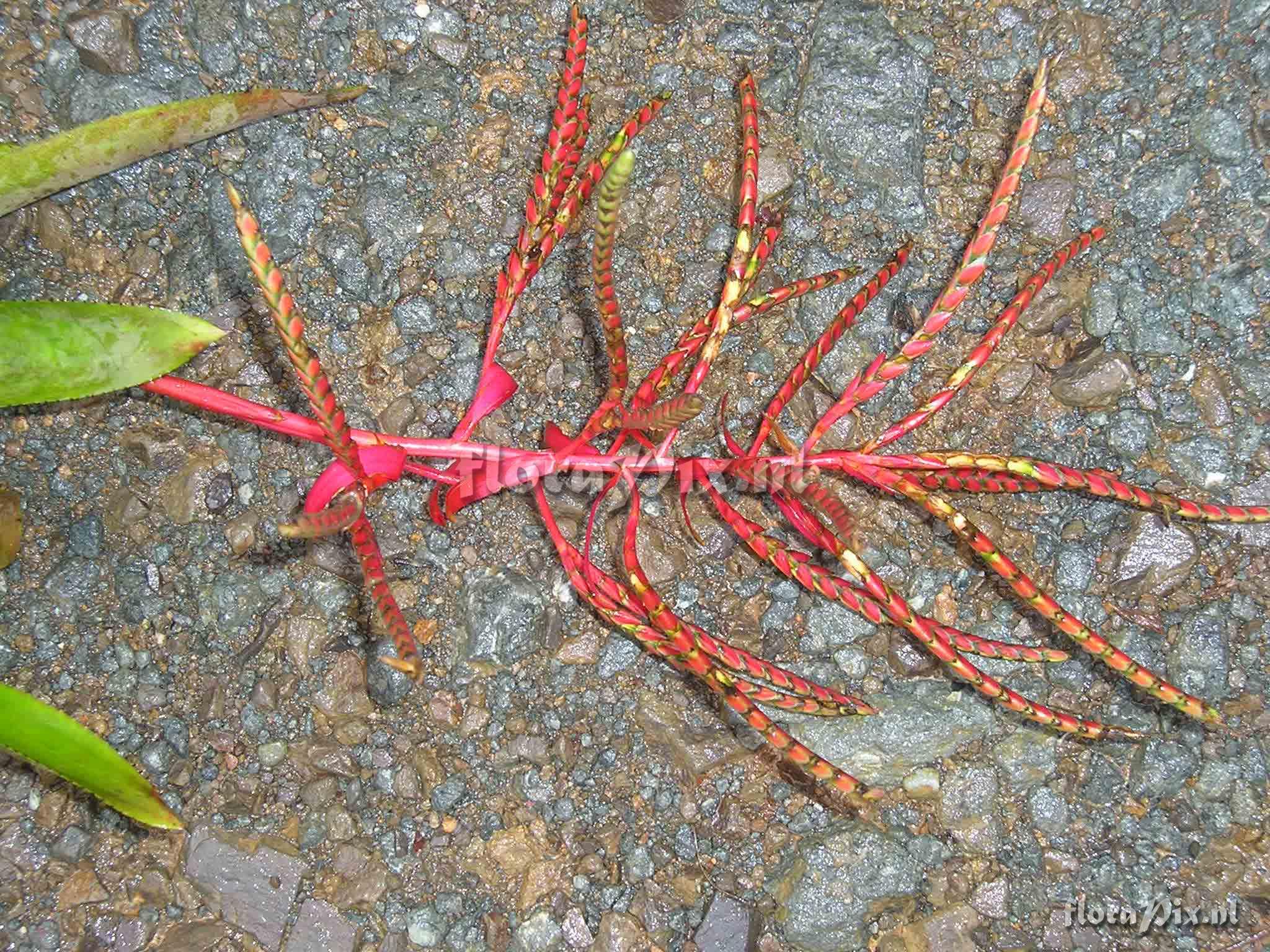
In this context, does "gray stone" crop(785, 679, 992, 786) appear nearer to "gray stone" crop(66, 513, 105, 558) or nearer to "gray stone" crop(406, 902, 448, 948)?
"gray stone" crop(406, 902, 448, 948)

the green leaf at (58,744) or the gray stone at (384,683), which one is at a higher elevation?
the green leaf at (58,744)

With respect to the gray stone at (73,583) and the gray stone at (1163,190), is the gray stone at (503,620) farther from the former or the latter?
the gray stone at (1163,190)

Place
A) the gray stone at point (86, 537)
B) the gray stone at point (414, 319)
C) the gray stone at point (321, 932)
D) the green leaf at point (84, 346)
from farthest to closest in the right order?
the gray stone at point (414, 319) < the gray stone at point (86, 537) < the gray stone at point (321, 932) < the green leaf at point (84, 346)

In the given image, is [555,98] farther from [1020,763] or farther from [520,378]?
[1020,763]

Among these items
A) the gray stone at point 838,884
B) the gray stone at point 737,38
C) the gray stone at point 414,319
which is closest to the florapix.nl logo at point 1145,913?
the gray stone at point 838,884

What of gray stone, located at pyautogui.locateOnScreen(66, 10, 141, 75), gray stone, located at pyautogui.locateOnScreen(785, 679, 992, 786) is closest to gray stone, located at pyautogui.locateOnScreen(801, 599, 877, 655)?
gray stone, located at pyautogui.locateOnScreen(785, 679, 992, 786)

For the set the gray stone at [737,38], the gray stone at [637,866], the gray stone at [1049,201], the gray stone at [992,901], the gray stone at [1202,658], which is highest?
the gray stone at [737,38]
